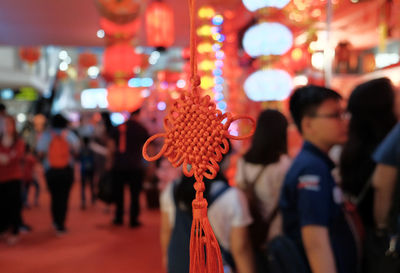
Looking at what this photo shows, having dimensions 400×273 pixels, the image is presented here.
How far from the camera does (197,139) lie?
1.94 ft

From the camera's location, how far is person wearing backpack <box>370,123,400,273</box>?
129 centimetres

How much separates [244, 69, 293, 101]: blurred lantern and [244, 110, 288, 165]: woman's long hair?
3.02ft

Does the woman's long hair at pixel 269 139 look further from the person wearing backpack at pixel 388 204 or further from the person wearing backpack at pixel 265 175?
the person wearing backpack at pixel 388 204

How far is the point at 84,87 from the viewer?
1778 centimetres

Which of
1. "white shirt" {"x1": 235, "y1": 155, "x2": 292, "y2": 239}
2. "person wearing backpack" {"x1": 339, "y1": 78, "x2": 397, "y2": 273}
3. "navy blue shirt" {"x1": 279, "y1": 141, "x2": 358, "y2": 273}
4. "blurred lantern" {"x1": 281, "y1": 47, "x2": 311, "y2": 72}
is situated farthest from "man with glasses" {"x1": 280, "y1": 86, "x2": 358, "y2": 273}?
"blurred lantern" {"x1": 281, "y1": 47, "x2": 311, "y2": 72}

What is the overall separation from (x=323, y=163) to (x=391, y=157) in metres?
0.30

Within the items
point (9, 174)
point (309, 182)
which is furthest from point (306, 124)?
point (9, 174)

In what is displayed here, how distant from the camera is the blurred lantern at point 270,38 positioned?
8.48 ft

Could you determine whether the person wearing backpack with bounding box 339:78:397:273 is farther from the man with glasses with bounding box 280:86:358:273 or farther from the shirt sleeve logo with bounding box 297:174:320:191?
the shirt sleeve logo with bounding box 297:174:320:191

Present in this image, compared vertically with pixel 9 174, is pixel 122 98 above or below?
above

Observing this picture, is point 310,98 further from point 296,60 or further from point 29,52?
point 29,52

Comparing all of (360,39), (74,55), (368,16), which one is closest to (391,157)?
(368,16)

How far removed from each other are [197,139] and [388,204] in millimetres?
1089

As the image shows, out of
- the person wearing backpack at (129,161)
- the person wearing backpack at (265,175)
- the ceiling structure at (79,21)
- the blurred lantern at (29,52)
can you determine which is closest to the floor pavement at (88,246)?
the person wearing backpack at (129,161)
